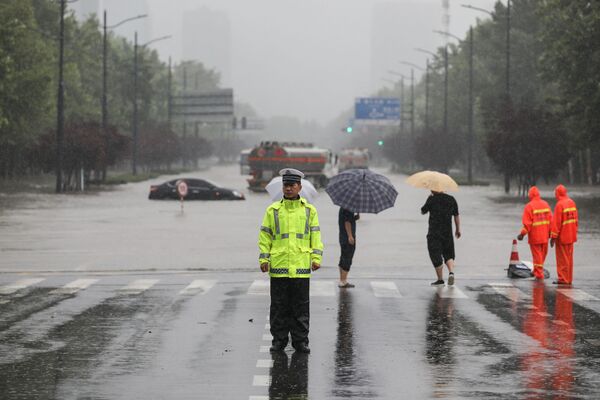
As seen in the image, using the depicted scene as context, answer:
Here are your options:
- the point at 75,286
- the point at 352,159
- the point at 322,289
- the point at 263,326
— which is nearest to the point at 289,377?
the point at 263,326

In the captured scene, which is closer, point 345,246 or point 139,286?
point 345,246

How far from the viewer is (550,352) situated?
1395 centimetres

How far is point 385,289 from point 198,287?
2.71 metres

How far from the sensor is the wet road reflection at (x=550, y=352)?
463 inches

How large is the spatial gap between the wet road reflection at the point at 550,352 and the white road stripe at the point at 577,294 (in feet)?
0.71

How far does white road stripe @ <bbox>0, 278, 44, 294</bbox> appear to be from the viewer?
2034 centimetres

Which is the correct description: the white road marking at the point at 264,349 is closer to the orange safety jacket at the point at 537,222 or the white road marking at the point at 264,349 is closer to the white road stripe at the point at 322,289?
the white road stripe at the point at 322,289

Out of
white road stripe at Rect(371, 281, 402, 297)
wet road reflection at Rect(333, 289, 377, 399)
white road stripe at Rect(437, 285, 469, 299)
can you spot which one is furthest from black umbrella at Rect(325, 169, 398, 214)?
wet road reflection at Rect(333, 289, 377, 399)

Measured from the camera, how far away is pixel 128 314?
17.1 m

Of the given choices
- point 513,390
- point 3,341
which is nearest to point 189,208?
point 3,341

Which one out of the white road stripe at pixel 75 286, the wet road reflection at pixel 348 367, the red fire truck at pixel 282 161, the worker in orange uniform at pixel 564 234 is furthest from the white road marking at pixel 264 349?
the red fire truck at pixel 282 161

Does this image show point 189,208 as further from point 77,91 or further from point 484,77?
point 484,77

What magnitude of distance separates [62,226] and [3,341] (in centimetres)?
2378

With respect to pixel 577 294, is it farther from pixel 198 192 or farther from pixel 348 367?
pixel 198 192
